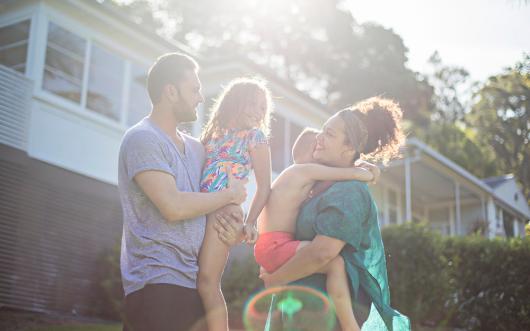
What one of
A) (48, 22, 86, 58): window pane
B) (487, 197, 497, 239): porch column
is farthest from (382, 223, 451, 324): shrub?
(487, 197, 497, 239): porch column

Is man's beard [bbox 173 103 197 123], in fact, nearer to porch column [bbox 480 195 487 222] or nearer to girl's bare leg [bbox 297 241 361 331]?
girl's bare leg [bbox 297 241 361 331]

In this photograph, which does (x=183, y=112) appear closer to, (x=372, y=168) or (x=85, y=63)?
(x=372, y=168)

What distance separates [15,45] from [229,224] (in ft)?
35.9

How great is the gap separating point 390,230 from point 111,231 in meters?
5.17

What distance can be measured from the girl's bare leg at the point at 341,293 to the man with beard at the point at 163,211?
0.54 metres

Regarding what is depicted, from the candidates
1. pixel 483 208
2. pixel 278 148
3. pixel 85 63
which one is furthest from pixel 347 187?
pixel 483 208

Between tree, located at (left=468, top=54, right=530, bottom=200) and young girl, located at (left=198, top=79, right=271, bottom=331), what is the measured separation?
29.7 m

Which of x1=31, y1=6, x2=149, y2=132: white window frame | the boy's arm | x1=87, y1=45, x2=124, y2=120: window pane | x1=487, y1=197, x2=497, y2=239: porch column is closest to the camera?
the boy's arm

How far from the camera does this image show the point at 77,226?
11.9m

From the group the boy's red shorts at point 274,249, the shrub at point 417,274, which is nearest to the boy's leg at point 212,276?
the boy's red shorts at point 274,249

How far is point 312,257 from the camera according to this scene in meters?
3.09

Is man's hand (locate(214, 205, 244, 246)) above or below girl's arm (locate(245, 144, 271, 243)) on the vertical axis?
below

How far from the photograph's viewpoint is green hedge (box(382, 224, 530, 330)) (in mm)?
11672

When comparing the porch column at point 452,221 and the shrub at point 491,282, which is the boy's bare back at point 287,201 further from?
the porch column at point 452,221
